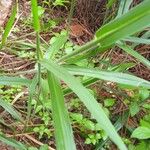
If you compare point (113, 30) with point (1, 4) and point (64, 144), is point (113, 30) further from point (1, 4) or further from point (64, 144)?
point (1, 4)

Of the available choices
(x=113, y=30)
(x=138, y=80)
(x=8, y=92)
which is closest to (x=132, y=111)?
(x=8, y=92)

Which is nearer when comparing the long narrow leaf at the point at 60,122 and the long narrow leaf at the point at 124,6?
the long narrow leaf at the point at 60,122

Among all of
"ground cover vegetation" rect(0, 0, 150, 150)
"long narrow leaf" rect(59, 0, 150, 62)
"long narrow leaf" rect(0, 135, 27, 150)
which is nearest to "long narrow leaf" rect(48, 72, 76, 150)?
"ground cover vegetation" rect(0, 0, 150, 150)

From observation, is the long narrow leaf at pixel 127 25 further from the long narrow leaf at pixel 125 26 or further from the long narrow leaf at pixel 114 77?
the long narrow leaf at pixel 114 77

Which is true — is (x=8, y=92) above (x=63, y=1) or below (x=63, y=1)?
below

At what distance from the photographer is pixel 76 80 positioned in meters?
0.80

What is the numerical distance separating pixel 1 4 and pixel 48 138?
1027 mm

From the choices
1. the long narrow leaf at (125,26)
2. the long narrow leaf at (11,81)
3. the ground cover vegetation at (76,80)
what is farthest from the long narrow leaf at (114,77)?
the long narrow leaf at (11,81)

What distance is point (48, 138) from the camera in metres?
1.73

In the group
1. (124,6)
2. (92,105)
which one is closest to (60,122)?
(92,105)

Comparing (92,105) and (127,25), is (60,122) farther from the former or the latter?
(127,25)

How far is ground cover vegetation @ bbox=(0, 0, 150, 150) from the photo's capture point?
30.5 inches

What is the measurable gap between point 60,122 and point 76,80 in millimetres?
97

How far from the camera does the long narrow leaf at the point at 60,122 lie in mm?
755
